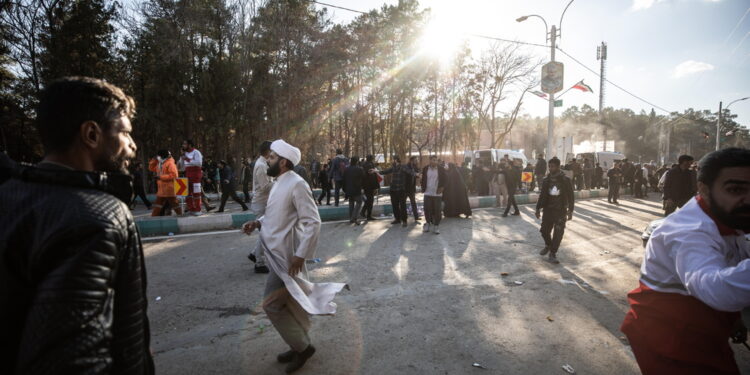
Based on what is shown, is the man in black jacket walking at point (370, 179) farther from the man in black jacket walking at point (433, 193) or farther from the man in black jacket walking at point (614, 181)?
the man in black jacket walking at point (614, 181)

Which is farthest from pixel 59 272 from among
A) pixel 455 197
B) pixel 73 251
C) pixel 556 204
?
pixel 455 197

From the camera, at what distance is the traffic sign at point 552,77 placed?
16.5 metres

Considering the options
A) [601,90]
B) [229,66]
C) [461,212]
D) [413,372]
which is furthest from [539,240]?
[601,90]

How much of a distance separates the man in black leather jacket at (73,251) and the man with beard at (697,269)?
2.11 m

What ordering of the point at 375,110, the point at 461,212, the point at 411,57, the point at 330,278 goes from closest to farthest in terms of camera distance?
the point at 330,278 → the point at 461,212 → the point at 411,57 → the point at 375,110

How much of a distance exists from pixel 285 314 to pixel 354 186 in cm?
664

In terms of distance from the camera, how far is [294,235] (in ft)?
10.3

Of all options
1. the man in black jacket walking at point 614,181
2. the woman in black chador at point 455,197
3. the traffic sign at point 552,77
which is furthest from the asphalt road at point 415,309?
the traffic sign at point 552,77

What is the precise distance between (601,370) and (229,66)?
23.2m

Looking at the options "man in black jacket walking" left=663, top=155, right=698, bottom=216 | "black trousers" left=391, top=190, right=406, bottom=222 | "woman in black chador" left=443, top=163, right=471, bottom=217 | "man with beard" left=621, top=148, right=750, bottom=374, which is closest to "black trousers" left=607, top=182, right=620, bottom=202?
"man in black jacket walking" left=663, top=155, right=698, bottom=216

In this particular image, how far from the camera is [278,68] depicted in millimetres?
23641

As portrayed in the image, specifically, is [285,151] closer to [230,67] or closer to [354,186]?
[354,186]

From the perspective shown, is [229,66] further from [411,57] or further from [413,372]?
[413,372]

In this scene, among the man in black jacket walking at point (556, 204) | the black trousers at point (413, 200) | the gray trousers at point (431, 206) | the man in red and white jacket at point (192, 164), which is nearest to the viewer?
the man in black jacket walking at point (556, 204)
